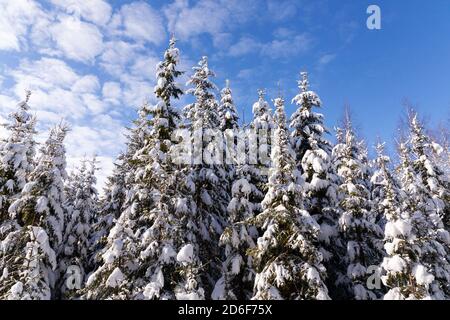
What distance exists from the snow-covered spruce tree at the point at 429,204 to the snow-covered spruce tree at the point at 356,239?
7.84 ft

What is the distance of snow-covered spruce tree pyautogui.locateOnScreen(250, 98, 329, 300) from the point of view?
14453mm

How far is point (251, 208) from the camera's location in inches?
733

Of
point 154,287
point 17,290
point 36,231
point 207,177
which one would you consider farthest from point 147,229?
point 17,290

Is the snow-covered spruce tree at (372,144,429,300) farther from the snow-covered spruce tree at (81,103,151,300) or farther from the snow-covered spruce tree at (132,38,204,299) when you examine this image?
the snow-covered spruce tree at (81,103,151,300)

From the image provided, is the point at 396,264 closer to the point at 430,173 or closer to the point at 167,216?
the point at 167,216

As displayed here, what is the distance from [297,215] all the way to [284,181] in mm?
1938

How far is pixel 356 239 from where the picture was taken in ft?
62.1

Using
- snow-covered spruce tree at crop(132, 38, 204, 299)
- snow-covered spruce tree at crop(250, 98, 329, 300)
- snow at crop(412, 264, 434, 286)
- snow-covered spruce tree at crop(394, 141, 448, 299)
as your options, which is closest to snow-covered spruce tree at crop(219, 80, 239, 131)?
snow-covered spruce tree at crop(132, 38, 204, 299)

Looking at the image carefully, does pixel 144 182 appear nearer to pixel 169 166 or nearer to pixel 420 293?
pixel 169 166

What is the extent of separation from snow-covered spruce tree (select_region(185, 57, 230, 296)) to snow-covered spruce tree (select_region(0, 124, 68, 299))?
7.71 meters

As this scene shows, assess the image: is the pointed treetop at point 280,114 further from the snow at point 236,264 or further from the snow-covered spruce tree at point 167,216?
the snow at point 236,264

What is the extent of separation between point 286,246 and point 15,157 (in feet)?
50.9

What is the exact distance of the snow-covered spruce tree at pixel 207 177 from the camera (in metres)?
19.5
